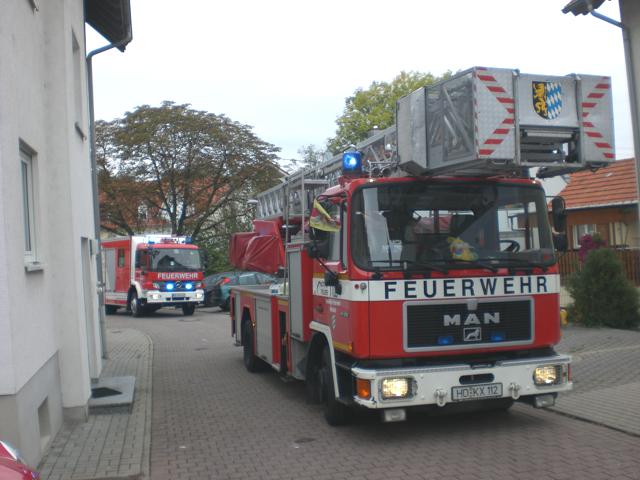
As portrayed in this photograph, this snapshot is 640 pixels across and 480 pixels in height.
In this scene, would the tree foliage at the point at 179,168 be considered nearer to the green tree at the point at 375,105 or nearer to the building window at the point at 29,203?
the green tree at the point at 375,105

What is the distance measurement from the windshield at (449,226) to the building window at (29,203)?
3.25 m

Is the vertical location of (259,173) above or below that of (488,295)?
above

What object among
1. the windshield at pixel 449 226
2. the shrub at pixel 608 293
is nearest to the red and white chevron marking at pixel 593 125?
the windshield at pixel 449 226

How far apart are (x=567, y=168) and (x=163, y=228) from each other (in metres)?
→ 33.3

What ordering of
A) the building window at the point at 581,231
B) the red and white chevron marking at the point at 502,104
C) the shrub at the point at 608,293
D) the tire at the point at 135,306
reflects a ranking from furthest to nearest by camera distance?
the tire at the point at 135,306, the building window at the point at 581,231, the shrub at the point at 608,293, the red and white chevron marking at the point at 502,104

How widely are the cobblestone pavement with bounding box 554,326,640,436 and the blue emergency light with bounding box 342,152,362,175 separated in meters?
3.59

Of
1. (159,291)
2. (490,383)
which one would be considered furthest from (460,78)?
(159,291)

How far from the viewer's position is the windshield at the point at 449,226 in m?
6.53

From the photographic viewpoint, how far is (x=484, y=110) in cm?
582

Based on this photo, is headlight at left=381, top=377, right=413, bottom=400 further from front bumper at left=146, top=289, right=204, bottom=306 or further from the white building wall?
front bumper at left=146, top=289, right=204, bottom=306

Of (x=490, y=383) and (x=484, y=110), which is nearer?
(x=484, y=110)

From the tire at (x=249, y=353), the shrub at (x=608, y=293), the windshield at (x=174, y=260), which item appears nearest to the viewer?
the tire at (x=249, y=353)

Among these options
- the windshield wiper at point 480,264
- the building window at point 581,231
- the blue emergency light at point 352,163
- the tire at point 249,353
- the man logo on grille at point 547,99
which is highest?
the man logo on grille at point 547,99

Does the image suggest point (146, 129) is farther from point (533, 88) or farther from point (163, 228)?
point (533, 88)
